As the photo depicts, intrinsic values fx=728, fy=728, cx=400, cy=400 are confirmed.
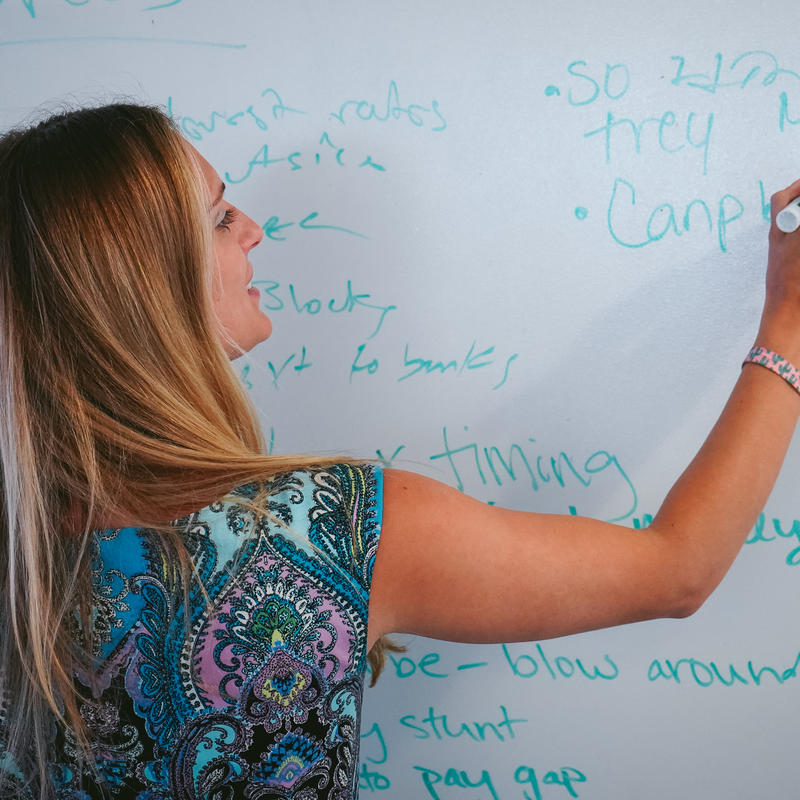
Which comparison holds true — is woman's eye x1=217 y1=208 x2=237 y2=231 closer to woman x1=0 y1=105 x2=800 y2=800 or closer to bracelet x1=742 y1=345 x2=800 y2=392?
woman x1=0 y1=105 x2=800 y2=800

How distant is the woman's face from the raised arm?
0.71 ft

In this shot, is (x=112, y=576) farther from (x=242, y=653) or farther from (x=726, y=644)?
(x=726, y=644)

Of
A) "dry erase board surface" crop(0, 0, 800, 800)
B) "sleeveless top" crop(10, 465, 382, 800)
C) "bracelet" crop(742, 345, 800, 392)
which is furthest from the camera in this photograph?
"dry erase board surface" crop(0, 0, 800, 800)

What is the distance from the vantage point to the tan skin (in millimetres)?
495

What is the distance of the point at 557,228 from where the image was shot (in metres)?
0.73

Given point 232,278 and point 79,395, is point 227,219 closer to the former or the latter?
point 232,278

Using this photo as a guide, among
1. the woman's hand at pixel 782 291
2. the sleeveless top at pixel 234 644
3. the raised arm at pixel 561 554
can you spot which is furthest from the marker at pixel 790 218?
the sleeveless top at pixel 234 644

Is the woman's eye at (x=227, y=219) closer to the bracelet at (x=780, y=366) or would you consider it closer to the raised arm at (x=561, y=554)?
the raised arm at (x=561, y=554)

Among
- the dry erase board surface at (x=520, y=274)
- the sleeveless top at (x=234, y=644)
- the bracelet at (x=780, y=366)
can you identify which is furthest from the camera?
the dry erase board surface at (x=520, y=274)

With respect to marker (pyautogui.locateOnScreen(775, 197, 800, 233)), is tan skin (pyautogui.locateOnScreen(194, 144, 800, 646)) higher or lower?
lower

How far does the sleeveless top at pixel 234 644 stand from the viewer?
48 centimetres

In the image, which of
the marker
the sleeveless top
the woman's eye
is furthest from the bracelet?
the woman's eye

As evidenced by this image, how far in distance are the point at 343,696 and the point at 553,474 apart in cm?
36

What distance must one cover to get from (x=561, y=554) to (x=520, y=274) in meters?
0.33
